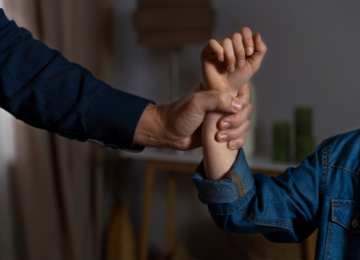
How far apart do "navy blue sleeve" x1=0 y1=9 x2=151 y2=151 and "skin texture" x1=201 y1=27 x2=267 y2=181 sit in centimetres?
17

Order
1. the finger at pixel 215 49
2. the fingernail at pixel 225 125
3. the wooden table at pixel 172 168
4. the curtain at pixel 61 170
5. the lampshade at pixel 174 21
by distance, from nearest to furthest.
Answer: the finger at pixel 215 49 → the fingernail at pixel 225 125 → the wooden table at pixel 172 168 → the curtain at pixel 61 170 → the lampshade at pixel 174 21

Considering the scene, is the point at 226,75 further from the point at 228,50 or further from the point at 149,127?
the point at 149,127

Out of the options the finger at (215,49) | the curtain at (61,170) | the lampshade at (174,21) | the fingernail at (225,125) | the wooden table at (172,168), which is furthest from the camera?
the lampshade at (174,21)

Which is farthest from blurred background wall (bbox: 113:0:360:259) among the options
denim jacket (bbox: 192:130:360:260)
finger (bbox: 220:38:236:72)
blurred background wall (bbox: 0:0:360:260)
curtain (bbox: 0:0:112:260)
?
finger (bbox: 220:38:236:72)

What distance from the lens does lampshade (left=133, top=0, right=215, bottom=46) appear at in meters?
1.84

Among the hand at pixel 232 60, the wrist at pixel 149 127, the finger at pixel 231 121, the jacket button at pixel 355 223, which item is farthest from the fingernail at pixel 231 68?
the jacket button at pixel 355 223

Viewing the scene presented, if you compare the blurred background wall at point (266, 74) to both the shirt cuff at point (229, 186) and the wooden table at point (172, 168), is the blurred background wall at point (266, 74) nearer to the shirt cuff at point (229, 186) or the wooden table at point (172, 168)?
the wooden table at point (172, 168)

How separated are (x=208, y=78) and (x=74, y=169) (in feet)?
4.85

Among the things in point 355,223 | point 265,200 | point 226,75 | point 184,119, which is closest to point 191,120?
point 184,119

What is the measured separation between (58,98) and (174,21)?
46.5 inches

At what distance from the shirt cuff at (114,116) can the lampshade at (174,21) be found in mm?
1120

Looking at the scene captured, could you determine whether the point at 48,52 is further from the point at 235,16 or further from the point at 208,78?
the point at 235,16

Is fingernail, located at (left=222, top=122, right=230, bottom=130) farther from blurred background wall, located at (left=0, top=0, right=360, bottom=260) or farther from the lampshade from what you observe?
the lampshade

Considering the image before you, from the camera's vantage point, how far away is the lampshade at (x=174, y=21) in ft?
6.03
